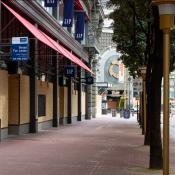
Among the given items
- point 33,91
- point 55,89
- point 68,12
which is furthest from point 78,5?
point 33,91

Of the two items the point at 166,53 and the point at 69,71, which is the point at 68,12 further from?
the point at 166,53

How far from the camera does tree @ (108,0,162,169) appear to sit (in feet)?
51.3

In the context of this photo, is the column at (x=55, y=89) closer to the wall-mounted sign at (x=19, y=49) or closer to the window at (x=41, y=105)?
the window at (x=41, y=105)

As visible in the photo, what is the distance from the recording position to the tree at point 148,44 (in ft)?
51.3

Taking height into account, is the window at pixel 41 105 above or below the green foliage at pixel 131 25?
below

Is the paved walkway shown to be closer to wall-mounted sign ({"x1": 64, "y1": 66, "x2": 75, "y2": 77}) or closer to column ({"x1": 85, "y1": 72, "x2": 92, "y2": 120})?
wall-mounted sign ({"x1": 64, "y1": 66, "x2": 75, "y2": 77})

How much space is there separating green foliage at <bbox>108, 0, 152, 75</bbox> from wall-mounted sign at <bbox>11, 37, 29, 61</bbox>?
378cm

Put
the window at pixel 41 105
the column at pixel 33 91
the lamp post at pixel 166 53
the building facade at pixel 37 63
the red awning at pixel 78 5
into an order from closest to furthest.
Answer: the lamp post at pixel 166 53 < the building facade at pixel 37 63 < the column at pixel 33 91 < the window at pixel 41 105 < the red awning at pixel 78 5


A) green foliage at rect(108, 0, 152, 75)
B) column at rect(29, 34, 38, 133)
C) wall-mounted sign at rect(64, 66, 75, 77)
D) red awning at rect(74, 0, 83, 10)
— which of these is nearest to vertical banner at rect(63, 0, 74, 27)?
green foliage at rect(108, 0, 152, 75)

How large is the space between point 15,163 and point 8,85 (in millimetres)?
12359

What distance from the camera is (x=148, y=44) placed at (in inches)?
917

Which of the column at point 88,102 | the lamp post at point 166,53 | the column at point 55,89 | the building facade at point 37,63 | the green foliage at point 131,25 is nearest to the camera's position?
the lamp post at point 166,53

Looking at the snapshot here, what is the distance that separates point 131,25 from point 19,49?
6776mm

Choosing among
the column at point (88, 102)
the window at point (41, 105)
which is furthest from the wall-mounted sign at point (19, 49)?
the column at point (88, 102)
